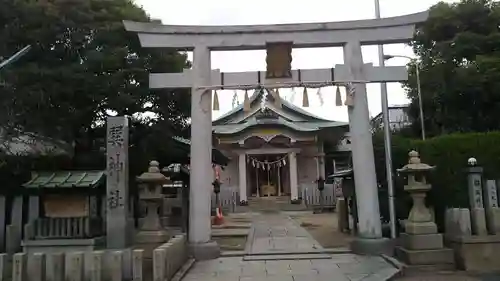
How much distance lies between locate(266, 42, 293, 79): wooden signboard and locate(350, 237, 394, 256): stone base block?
478cm

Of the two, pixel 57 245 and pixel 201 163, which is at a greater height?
pixel 201 163

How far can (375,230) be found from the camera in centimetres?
1200

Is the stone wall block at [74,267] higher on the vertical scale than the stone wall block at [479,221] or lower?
lower

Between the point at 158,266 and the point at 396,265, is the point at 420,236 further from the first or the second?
the point at 158,266

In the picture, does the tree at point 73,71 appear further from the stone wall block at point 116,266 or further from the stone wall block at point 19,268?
the stone wall block at point 116,266

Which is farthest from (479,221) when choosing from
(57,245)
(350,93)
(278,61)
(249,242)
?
(57,245)

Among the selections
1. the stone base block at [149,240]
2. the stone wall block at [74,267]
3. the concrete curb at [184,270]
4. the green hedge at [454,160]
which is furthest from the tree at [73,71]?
the green hedge at [454,160]

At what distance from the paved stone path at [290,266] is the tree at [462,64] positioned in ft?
32.5

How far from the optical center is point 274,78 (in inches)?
500

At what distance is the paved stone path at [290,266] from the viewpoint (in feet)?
30.9

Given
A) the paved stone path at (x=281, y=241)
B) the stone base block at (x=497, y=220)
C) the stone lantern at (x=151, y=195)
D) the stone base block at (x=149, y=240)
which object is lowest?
the paved stone path at (x=281, y=241)

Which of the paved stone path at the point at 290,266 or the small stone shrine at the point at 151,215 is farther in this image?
the small stone shrine at the point at 151,215

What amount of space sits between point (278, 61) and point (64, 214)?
278 inches

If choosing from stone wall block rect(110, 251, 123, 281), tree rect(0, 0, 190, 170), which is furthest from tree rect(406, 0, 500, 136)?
stone wall block rect(110, 251, 123, 281)
